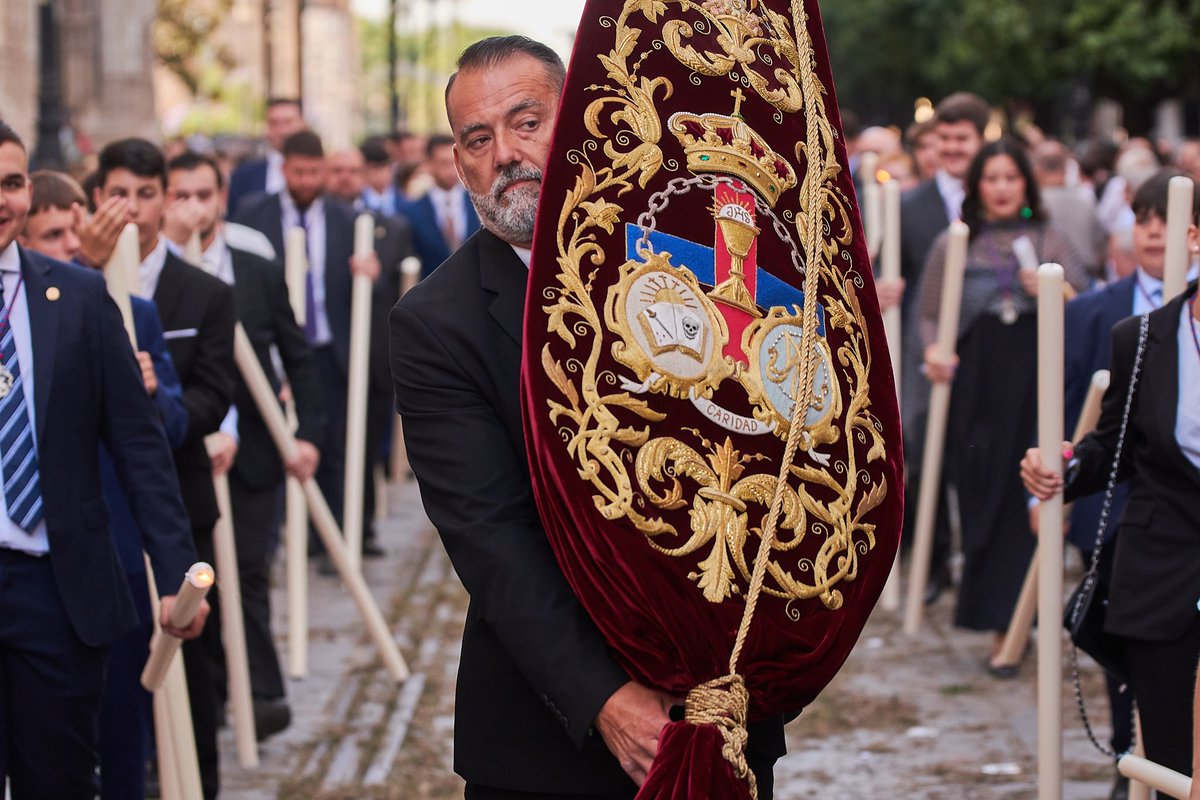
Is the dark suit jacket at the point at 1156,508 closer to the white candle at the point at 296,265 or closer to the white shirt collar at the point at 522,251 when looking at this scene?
the white shirt collar at the point at 522,251

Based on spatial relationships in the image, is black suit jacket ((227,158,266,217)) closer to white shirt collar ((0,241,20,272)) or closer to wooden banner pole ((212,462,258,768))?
wooden banner pole ((212,462,258,768))

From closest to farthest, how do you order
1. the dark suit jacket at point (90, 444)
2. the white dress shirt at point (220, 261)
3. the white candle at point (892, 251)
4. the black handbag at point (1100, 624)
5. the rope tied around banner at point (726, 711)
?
the rope tied around banner at point (726, 711) → the dark suit jacket at point (90, 444) → the black handbag at point (1100, 624) → the white dress shirt at point (220, 261) → the white candle at point (892, 251)

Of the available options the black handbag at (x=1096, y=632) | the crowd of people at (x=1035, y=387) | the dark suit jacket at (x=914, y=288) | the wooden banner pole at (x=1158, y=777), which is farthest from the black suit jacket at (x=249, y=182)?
the wooden banner pole at (x=1158, y=777)

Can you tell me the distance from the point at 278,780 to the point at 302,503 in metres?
1.80

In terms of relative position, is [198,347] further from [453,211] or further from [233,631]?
[453,211]

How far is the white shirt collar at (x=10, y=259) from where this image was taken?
4.60 meters

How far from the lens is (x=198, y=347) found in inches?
264

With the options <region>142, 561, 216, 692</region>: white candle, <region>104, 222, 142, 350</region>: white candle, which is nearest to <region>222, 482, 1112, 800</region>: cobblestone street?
<region>142, 561, 216, 692</region>: white candle

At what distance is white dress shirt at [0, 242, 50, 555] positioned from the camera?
4.51 metres

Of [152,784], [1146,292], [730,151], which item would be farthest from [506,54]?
[152,784]

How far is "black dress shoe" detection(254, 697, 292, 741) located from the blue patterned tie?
322cm

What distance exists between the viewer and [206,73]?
60.4 meters

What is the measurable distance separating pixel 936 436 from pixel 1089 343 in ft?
8.03

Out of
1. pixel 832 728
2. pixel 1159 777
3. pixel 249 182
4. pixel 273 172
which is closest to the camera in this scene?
pixel 1159 777
